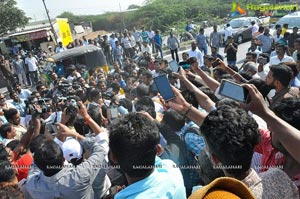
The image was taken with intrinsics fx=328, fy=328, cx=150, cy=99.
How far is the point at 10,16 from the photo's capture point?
2967 centimetres

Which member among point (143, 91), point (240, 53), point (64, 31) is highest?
point (143, 91)

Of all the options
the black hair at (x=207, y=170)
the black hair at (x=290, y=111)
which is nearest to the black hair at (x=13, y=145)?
the black hair at (x=207, y=170)

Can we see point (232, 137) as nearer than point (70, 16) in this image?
Yes

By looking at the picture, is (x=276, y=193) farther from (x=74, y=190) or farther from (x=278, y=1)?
(x=278, y=1)

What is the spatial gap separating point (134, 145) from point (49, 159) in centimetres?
110

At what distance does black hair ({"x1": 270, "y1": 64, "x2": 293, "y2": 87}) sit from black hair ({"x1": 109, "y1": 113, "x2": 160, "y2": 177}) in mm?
2482

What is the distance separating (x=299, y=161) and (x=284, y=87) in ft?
7.93

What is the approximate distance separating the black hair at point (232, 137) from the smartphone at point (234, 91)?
1.55ft

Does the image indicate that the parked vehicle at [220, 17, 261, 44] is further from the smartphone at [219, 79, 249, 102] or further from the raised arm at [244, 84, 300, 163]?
the raised arm at [244, 84, 300, 163]

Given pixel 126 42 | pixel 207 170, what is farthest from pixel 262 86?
pixel 126 42

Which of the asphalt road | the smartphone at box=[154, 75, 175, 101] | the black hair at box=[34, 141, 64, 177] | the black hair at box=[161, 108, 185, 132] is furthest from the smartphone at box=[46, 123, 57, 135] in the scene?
the asphalt road

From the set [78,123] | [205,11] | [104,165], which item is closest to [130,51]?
[78,123]

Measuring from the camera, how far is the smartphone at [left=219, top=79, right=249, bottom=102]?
2346 mm

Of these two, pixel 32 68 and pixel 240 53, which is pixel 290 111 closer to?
pixel 32 68
